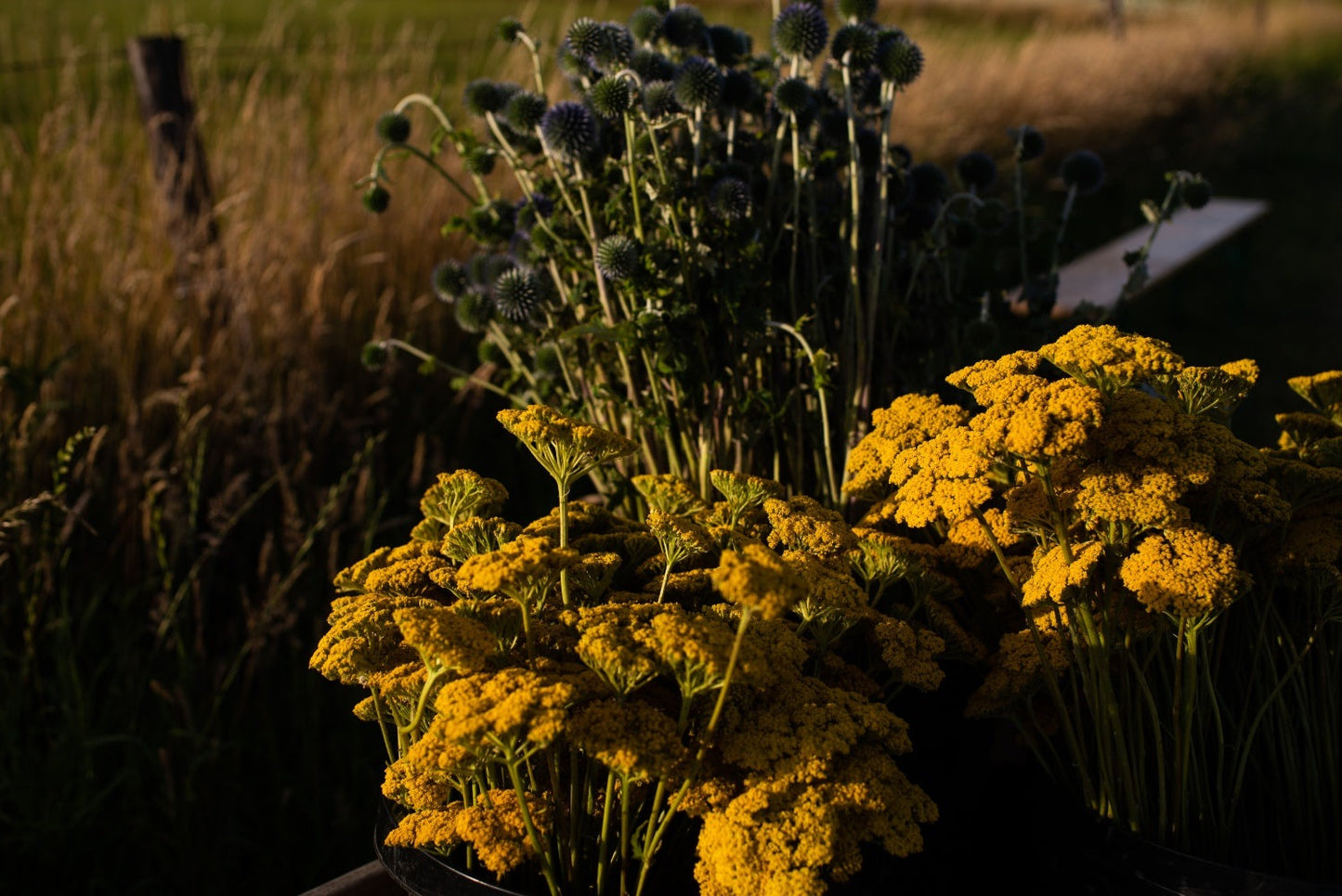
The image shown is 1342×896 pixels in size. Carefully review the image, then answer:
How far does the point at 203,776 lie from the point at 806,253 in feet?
5.72

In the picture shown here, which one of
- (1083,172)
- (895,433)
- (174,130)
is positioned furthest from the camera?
(174,130)

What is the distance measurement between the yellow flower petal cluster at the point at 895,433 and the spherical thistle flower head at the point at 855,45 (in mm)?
722

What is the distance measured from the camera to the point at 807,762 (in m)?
1.19

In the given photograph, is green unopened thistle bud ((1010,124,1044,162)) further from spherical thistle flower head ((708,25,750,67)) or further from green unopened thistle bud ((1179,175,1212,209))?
spherical thistle flower head ((708,25,750,67))

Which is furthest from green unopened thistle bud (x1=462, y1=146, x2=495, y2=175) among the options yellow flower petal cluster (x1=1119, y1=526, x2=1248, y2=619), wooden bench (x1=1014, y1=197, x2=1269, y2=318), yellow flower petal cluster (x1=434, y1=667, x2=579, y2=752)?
wooden bench (x1=1014, y1=197, x2=1269, y2=318)

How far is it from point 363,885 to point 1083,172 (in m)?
2.16

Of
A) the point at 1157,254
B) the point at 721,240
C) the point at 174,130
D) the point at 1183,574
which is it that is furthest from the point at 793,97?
the point at 1157,254

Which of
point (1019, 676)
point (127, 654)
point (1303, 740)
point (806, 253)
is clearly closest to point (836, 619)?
point (1019, 676)

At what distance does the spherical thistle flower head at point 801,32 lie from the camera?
2.11 m

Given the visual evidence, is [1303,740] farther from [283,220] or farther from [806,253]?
[283,220]

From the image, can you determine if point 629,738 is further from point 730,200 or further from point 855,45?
point 855,45

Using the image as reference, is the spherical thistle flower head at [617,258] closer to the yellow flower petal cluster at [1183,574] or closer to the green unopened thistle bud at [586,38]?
the green unopened thistle bud at [586,38]

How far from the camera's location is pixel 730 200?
1.95 m

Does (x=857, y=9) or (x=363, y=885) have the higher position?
(x=857, y=9)
